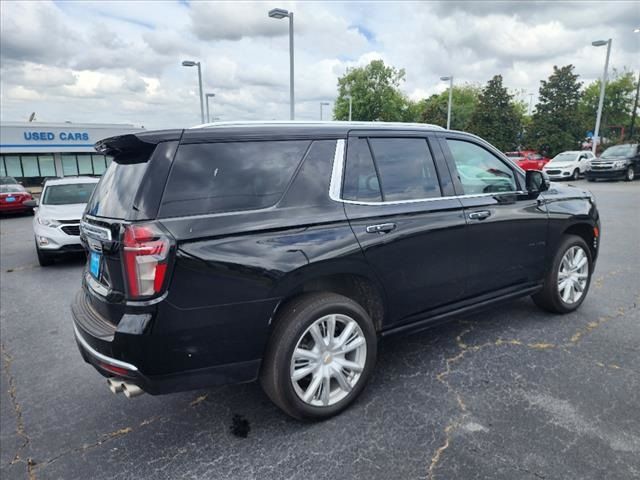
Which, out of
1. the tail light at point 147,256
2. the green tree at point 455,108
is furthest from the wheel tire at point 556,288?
the green tree at point 455,108

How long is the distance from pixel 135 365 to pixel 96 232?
796 mm

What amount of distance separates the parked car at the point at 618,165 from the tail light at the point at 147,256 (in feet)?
77.9

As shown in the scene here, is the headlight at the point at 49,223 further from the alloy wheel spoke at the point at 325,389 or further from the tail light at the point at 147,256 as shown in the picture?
the alloy wheel spoke at the point at 325,389

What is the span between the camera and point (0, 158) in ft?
106

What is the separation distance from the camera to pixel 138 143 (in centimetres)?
246

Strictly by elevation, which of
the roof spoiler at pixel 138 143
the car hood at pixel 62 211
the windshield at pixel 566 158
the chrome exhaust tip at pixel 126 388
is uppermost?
the roof spoiler at pixel 138 143

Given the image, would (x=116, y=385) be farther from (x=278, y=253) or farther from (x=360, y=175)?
(x=360, y=175)

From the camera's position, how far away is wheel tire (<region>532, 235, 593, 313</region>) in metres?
4.18

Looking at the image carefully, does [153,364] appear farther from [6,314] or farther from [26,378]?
[6,314]

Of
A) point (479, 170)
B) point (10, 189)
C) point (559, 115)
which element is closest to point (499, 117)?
point (559, 115)

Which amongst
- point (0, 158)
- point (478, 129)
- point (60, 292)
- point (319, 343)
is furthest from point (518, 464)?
point (478, 129)

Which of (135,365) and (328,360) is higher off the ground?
(135,365)

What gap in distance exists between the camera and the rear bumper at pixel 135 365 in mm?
2293

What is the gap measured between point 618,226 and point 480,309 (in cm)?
805
